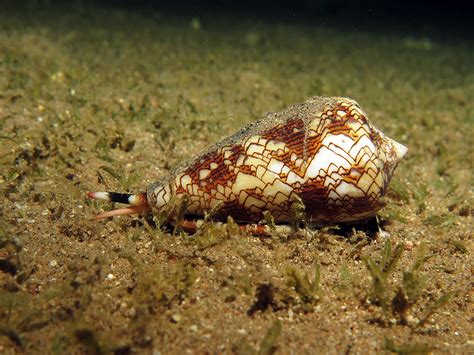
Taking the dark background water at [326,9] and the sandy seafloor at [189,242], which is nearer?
the sandy seafloor at [189,242]

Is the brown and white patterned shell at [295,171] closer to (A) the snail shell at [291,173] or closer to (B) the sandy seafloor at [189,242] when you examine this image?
(A) the snail shell at [291,173]

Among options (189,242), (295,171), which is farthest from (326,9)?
(189,242)

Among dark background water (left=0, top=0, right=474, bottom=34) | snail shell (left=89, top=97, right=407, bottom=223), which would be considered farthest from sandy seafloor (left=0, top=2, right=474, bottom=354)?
dark background water (left=0, top=0, right=474, bottom=34)

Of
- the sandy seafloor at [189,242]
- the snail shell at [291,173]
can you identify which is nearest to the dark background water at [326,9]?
the sandy seafloor at [189,242]

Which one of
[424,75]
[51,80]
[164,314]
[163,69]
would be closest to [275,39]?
[424,75]

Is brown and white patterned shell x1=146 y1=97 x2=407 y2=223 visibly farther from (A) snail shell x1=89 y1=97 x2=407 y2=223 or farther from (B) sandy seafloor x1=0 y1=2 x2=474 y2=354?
(B) sandy seafloor x1=0 y1=2 x2=474 y2=354

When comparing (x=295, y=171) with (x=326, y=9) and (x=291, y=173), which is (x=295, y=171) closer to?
(x=291, y=173)
